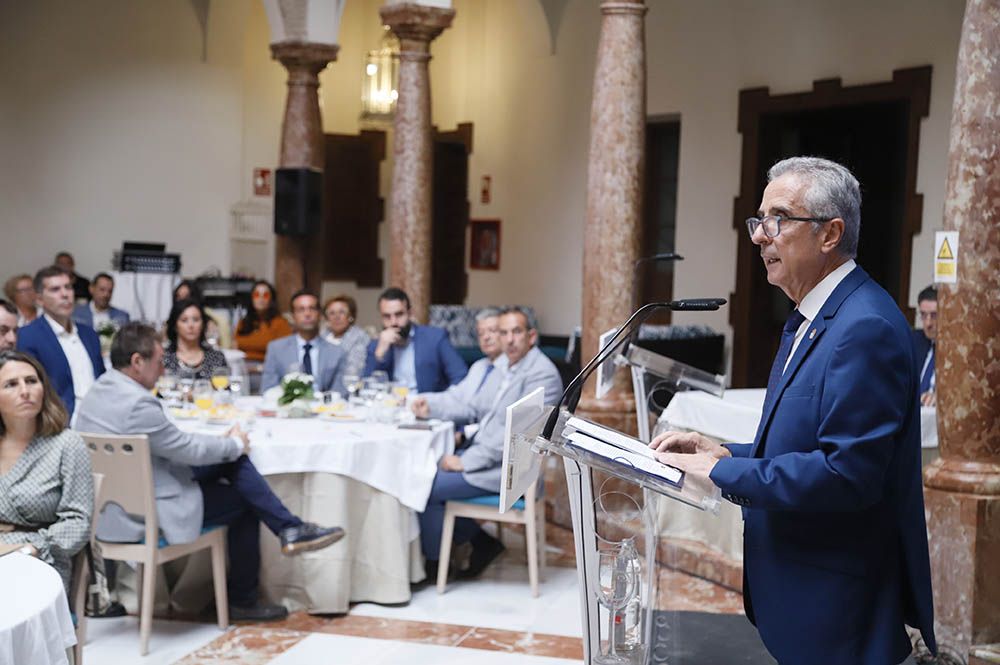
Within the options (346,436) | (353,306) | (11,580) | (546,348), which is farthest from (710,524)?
(546,348)

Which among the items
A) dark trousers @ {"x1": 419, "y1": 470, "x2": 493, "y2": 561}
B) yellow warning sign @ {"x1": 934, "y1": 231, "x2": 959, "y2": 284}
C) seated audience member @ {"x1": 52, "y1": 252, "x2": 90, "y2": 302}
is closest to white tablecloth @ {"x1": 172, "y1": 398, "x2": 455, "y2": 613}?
dark trousers @ {"x1": 419, "y1": 470, "x2": 493, "y2": 561}

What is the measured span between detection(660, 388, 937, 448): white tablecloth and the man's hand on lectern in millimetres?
2720

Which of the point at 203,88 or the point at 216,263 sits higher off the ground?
the point at 203,88

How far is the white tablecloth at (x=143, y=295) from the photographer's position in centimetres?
1167

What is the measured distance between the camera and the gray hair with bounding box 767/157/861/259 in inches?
90.7

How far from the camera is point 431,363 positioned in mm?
6824

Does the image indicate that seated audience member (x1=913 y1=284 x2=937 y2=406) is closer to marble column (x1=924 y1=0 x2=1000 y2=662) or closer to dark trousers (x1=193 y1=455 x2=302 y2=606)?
marble column (x1=924 y1=0 x2=1000 y2=662)

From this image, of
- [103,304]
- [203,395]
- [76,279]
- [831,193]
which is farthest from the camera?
[76,279]

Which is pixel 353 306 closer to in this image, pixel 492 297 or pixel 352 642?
pixel 352 642

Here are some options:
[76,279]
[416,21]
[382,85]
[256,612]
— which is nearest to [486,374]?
[256,612]

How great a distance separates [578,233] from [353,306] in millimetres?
4793

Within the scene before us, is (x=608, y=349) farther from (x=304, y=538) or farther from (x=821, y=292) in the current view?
(x=304, y=538)

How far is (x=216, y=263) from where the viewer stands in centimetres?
1312

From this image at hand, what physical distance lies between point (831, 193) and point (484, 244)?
1082 centimetres
